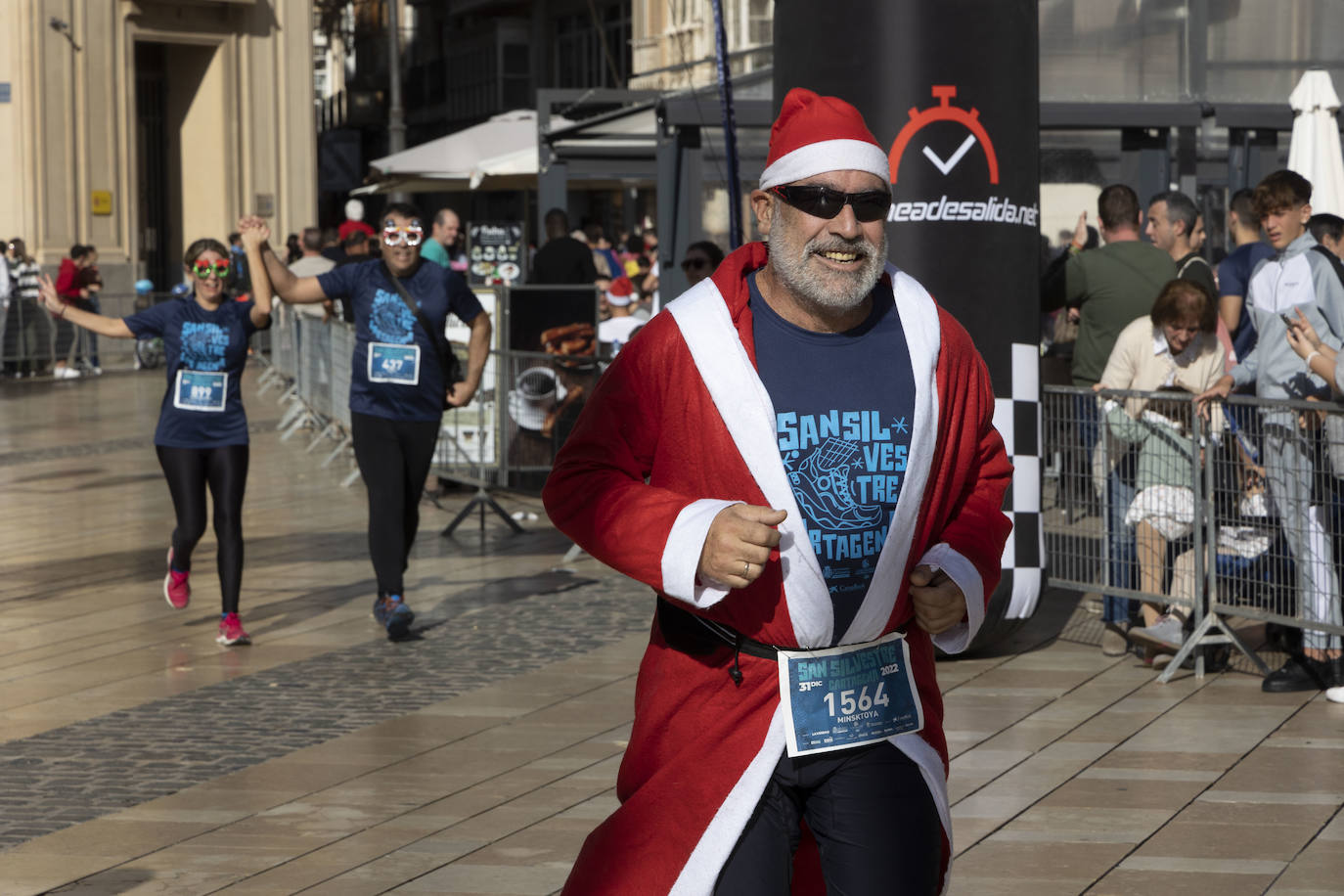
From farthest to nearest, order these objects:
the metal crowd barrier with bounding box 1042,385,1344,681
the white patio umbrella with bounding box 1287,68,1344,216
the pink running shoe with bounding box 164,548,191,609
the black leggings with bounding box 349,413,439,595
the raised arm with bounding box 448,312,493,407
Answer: the white patio umbrella with bounding box 1287,68,1344,216
the raised arm with bounding box 448,312,493,407
the pink running shoe with bounding box 164,548,191,609
the black leggings with bounding box 349,413,439,595
the metal crowd barrier with bounding box 1042,385,1344,681

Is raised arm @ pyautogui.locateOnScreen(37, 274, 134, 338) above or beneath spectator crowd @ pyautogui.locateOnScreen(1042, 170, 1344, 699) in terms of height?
above

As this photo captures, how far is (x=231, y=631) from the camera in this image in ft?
28.8

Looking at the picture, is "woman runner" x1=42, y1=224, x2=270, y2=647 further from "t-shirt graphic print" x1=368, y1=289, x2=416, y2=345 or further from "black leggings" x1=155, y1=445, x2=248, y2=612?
"t-shirt graphic print" x1=368, y1=289, x2=416, y2=345

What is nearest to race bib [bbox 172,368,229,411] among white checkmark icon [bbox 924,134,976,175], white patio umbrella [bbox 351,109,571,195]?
white checkmark icon [bbox 924,134,976,175]

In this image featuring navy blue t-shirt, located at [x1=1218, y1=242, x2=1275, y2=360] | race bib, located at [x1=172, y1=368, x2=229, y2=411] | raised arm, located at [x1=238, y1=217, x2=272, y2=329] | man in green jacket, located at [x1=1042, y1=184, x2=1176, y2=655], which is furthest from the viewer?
navy blue t-shirt, located at [x1=1218, y1=242, x2=1275, y2=360]

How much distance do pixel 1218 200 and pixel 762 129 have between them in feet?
12.9

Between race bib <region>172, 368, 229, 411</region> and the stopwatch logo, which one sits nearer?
the stopwatch logo

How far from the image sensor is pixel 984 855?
5.47 m

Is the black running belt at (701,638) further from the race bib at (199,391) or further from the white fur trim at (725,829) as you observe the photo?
the race bib at (199,391)

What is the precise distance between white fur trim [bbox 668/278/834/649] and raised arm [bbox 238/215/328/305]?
18.6 ft

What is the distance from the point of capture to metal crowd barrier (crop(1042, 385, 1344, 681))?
757 cm

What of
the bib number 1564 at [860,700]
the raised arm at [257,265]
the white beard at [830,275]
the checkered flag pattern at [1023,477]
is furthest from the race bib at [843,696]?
the raised arm at [257,265]

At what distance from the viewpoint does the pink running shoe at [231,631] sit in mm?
8766

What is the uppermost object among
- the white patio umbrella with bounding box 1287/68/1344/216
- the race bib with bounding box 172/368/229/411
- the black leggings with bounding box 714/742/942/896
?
the white patio umbrella with bounding box 1287/68/1344/216
